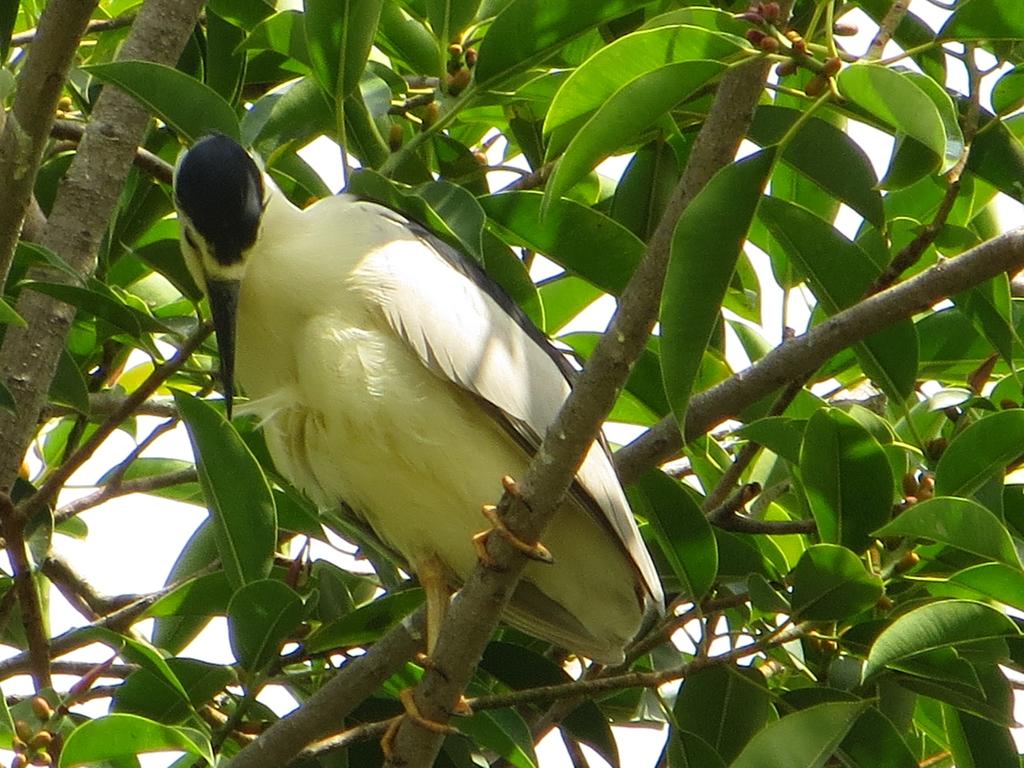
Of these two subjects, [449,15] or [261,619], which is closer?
[261,619]

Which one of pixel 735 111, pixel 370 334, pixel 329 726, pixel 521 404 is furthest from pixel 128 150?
pixel 735 111

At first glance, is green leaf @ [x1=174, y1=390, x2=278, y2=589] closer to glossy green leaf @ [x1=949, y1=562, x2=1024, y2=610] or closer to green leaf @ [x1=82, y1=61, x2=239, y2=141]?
green leaf @ [x1=82, y1=61, x2=239, y2=141]

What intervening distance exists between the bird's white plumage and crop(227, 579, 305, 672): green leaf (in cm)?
49

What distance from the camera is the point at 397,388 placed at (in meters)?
2.60

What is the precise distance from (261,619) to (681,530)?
0.67m

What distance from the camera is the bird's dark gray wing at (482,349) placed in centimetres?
255

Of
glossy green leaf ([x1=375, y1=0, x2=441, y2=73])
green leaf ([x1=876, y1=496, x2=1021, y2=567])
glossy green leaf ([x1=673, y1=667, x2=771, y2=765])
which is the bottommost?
glossy green leaf ([x1=673, y1=667, x2=771, y2=765])

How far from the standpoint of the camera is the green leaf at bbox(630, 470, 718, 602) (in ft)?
7.46

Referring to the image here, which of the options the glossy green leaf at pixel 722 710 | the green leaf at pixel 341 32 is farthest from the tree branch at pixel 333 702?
the green leaf at pixel 341 32

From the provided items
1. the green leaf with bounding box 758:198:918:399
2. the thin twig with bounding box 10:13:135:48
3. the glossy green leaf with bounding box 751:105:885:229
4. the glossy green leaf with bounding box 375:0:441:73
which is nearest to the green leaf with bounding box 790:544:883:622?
the green leaf with bounding box 758:198:918:399

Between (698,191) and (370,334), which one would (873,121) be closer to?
(698,191)

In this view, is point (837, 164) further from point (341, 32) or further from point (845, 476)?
point (341, 32)

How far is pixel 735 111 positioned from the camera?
1.82 meters

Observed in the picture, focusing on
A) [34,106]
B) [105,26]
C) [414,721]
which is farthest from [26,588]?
[105,26]
